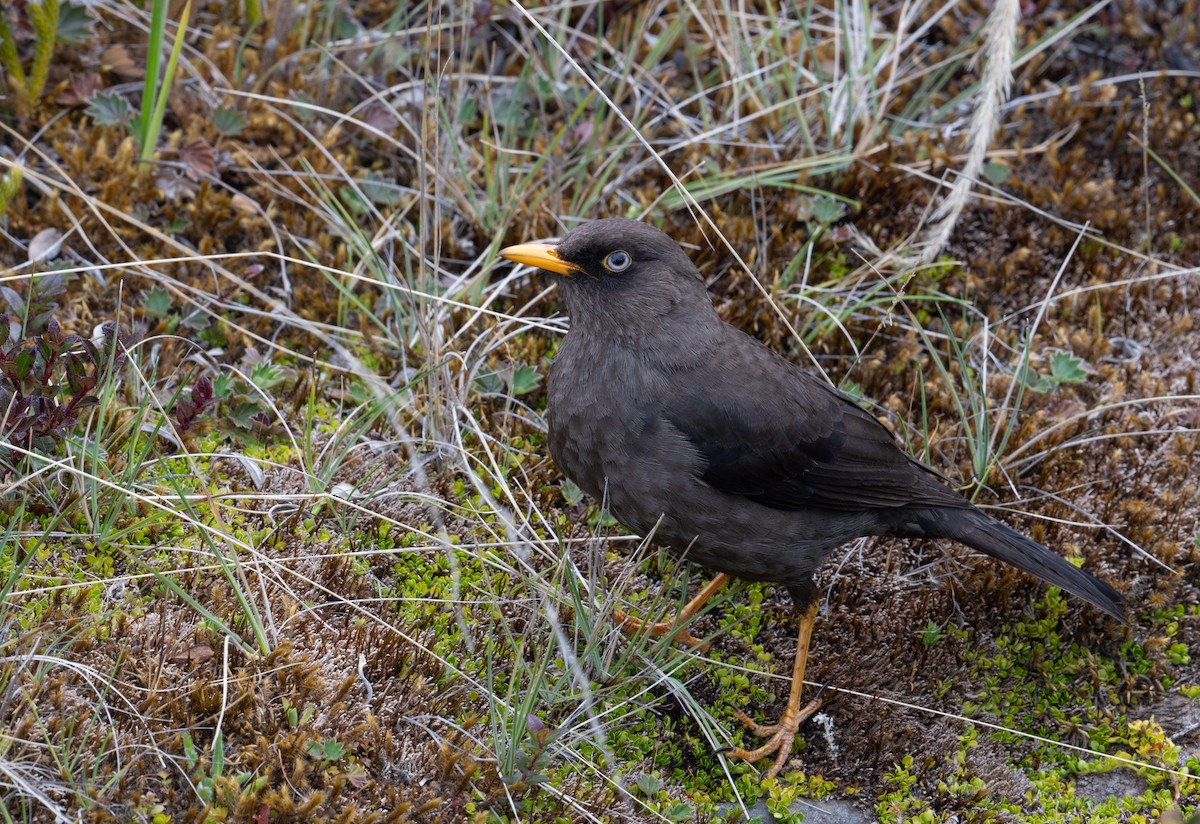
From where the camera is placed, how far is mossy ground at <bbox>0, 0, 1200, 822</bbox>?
4109mm

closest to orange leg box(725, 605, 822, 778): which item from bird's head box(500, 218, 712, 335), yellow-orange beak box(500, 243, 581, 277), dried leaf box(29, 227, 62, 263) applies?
bird's head box(500, 218, 712, 335)

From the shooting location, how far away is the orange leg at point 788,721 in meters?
4.70

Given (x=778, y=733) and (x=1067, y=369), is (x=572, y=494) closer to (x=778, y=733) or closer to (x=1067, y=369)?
(x=778, y=733)

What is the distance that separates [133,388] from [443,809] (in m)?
2.36

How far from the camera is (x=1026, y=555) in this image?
502 cm

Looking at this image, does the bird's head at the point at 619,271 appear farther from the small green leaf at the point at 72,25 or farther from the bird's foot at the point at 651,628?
the small green leaf at the point at 72,25

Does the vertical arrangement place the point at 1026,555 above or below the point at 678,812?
above

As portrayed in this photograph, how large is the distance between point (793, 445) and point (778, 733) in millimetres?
1237

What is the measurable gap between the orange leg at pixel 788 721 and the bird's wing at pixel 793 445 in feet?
1.93

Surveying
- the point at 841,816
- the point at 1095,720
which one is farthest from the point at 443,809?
the point at 1095,720

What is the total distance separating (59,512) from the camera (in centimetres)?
434

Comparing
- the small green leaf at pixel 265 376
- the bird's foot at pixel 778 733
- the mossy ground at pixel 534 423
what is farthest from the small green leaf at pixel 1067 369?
the small green leaf at pixel 265 376

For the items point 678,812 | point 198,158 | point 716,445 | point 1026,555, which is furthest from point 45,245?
point 1026,555

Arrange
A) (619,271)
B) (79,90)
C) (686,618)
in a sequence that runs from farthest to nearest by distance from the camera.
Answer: (79,90), (686,618), (619,271)
